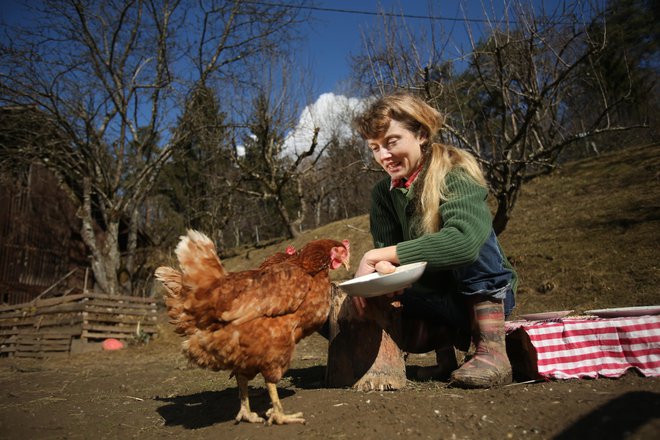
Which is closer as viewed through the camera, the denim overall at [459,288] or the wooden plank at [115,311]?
the denim overall at [459,288]

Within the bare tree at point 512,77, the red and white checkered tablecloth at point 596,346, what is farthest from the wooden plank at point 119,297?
the red and white checkered tablecloth at point 596,346

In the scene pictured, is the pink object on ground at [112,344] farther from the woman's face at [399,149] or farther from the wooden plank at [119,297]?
the woman's face at [399,149]

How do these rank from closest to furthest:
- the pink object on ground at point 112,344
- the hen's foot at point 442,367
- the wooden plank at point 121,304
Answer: the hen's foot at point 442,367 → the pink object on ground at point 112,344 → the wooden plank at point 121,304

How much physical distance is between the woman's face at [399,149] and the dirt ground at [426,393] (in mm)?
1427

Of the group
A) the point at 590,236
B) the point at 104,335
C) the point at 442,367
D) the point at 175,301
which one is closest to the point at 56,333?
the point at 104,335

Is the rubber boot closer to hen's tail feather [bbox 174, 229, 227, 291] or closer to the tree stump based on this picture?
the tree stump

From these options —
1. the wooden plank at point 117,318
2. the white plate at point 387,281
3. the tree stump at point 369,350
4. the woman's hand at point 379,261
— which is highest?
the wooden plank at point 117,318

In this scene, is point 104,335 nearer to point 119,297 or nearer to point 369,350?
point 119,297

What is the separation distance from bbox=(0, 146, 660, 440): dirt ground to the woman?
0.39 metres

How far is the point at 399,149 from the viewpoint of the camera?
2844 millimetres

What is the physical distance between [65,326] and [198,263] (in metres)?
8.19

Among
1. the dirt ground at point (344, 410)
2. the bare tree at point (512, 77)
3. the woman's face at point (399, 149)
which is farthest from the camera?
the bare tree at point (512, 77)

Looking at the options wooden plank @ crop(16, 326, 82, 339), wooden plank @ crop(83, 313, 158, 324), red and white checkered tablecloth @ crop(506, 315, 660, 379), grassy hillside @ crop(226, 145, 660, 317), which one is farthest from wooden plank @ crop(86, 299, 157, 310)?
red and white checkered tablecloth @ crop(506, 315, 660, 379)

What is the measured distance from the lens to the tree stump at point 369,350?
2896 millimetres
